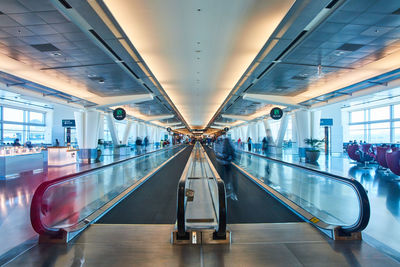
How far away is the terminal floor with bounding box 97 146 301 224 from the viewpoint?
15.0 feet

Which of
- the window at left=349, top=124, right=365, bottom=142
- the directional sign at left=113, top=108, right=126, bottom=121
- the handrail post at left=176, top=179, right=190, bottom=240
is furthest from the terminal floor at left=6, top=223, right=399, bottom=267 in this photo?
the window at left=349, top=124, right=365, bottom=142

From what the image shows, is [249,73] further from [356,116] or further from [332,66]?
[356,116]

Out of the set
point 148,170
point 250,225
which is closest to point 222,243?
point 250,225

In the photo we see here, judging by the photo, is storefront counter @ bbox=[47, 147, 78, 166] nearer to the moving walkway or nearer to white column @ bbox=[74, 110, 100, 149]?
white column @ bbox=[74, 110, 100, 149]

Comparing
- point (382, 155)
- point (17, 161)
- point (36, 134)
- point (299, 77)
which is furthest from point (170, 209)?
point (36, 134)

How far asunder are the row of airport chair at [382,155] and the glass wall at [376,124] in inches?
424

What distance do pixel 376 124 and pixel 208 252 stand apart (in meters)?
27.9

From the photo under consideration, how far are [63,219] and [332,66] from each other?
1169 cm

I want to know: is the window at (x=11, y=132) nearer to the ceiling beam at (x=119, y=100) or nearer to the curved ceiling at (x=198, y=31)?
the ceiling beam at (x=119, y=100)

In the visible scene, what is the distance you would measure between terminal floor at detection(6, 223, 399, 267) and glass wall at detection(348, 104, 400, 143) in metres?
23.8

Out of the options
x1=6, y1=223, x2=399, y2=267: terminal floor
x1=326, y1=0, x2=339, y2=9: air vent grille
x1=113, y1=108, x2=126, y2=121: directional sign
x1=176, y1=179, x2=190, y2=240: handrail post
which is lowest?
x1=6, y1=223, x2=399, y2=267: terminal floor

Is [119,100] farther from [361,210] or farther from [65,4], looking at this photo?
[361,210]

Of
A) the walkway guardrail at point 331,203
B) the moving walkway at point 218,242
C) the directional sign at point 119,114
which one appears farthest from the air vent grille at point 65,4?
the directional sign at point 119,114

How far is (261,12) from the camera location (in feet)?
21.5
